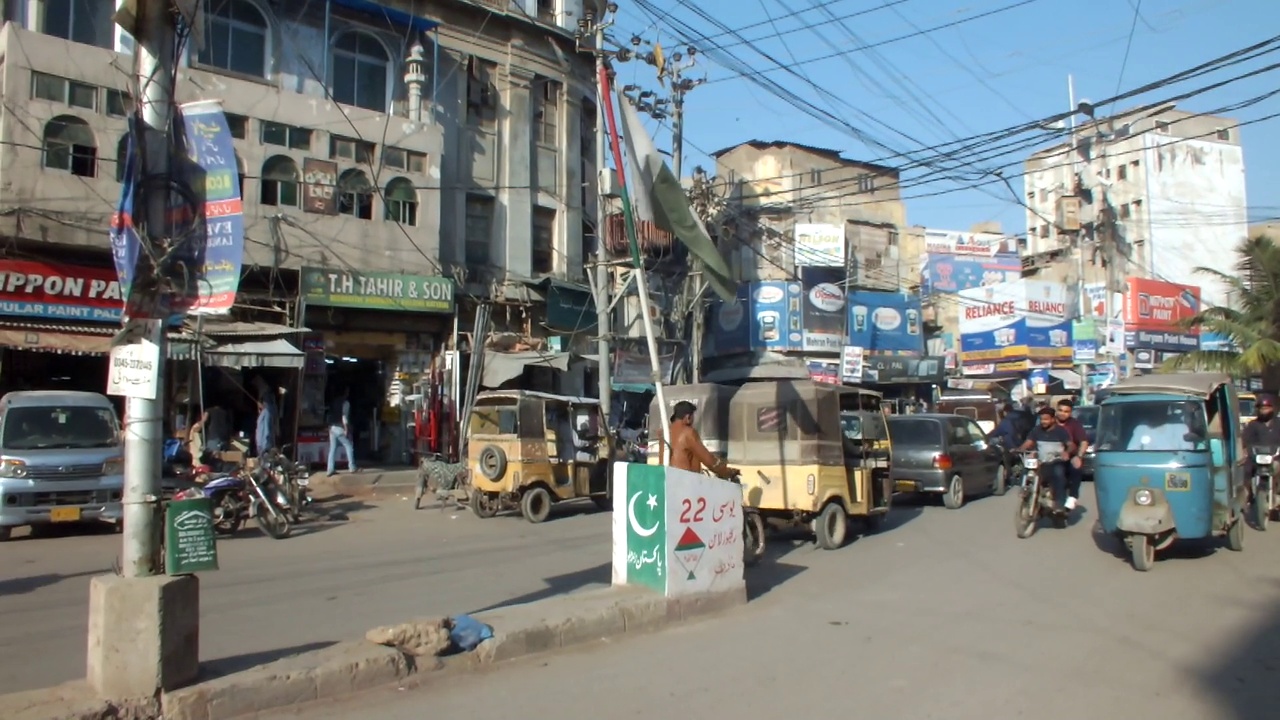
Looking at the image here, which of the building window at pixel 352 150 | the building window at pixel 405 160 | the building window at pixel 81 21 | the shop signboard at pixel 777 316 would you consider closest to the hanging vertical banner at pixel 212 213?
the building window at pixel 81 21

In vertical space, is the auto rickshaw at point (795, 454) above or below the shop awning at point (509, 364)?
below

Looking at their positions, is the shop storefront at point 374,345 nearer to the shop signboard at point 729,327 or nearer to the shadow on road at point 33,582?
the shadow on road at point 33,582

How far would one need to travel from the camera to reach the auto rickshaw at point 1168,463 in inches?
396

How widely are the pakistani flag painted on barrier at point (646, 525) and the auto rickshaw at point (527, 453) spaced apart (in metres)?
6.82

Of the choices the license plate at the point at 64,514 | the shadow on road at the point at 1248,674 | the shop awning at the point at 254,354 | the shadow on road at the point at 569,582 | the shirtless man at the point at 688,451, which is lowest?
the shadow on road at the point at 1248,674

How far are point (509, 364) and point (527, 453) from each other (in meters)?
8.99

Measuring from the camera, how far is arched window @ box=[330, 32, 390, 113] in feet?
74.0

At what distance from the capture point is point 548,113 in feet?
87.8

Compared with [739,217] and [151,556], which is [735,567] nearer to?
[151,556]

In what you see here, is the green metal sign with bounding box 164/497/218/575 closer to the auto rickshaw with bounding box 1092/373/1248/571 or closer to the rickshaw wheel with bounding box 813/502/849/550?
the rickshaw wheel with bounding box 813/502/849/550

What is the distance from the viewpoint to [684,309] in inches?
1271

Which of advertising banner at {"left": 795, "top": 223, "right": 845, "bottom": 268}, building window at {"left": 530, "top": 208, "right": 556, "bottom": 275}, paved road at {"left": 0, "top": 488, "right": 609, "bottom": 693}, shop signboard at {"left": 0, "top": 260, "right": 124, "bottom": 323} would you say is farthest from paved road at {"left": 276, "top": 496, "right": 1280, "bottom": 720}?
advertising banner at {"left": 795, "top": 223, "right": 845, "bottom": 268}

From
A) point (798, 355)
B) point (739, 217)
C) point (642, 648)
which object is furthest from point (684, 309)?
point (642, 648)

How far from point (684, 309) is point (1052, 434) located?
2040cm
